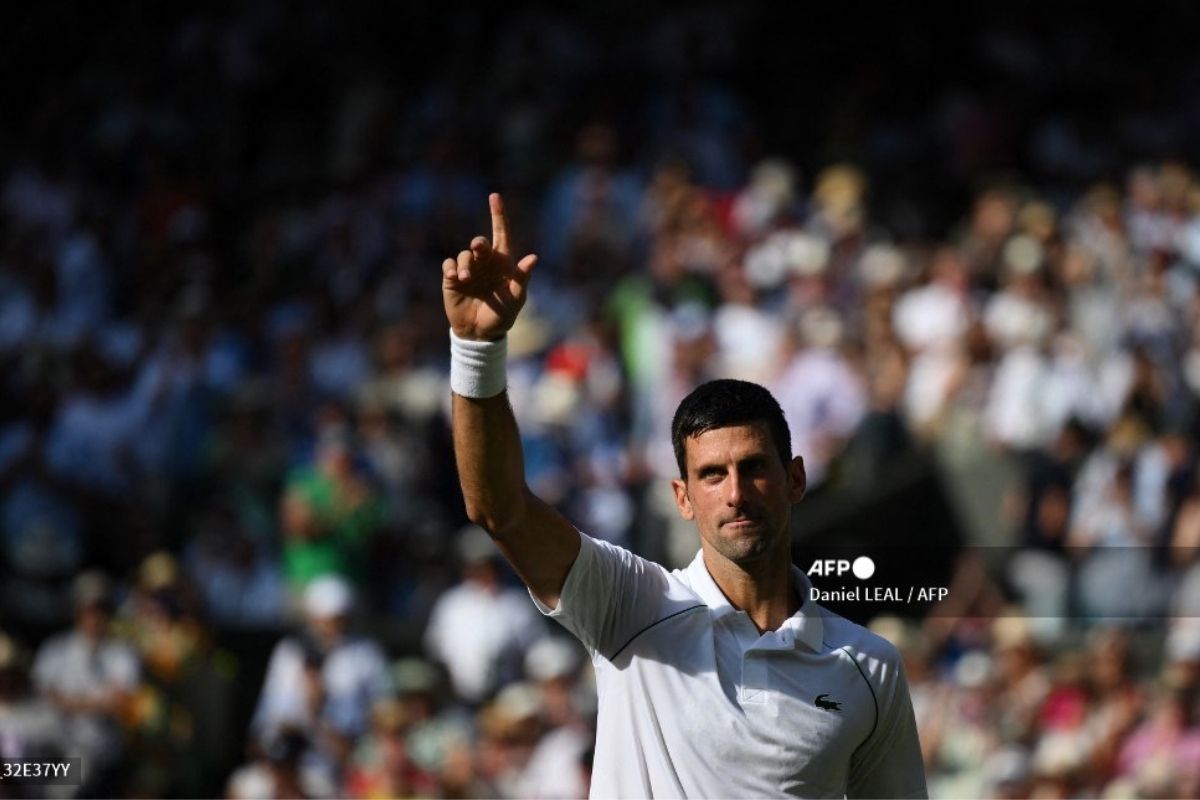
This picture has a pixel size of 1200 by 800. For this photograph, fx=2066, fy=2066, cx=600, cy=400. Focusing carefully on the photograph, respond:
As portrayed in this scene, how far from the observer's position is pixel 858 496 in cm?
930

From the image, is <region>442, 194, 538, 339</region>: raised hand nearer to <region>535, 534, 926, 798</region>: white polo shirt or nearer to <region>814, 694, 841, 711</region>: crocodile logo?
<region>535, 534, 926, 798</region>: white polo shirt

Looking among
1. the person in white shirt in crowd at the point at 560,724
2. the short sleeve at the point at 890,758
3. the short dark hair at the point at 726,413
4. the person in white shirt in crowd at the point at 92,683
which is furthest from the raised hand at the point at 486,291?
the person in white shirt in crowd at the point at 92,683

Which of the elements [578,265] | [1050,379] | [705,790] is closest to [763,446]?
[705,790]

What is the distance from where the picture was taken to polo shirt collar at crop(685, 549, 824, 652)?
3.79 m

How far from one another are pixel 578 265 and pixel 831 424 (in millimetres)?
2485

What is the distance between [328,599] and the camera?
992 centimetres

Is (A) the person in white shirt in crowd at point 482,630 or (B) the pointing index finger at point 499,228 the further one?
(A) the person in white shirt in crowd at point 482,630

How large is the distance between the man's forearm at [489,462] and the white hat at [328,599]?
6.46m

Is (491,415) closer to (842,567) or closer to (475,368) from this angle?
(475,368)

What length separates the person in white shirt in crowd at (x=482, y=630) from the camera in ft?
31.7

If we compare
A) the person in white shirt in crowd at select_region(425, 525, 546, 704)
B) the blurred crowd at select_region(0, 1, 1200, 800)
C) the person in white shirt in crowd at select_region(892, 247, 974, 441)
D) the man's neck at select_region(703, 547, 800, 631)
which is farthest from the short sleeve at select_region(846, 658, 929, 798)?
the person in white shirt in crowd at select_region(892, 247, 974, 441)

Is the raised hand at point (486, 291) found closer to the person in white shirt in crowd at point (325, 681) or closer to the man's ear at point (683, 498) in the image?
the man's ear at point (683, 498)

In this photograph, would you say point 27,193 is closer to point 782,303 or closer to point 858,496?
point 782,303

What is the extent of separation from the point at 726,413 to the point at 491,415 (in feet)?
1.55
